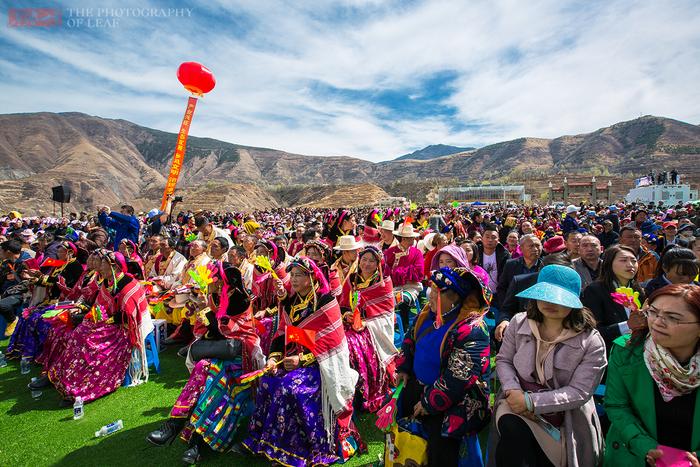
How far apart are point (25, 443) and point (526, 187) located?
89.2 metres

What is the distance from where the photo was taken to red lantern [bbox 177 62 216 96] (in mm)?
15750

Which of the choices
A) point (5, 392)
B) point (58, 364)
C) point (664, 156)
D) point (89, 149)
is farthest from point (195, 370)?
point (89, 149)

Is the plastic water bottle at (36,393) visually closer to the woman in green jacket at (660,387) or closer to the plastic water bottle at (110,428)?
the plastic water bottle at (110,428)

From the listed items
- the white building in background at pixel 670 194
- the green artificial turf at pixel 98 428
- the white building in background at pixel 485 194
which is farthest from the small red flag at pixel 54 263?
the white building in background at pixel 485 194

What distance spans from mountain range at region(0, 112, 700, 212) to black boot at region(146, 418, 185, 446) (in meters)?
56.1

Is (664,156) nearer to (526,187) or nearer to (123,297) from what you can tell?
(526,187)

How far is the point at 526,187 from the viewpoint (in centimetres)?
8150

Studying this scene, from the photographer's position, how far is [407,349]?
2.78m

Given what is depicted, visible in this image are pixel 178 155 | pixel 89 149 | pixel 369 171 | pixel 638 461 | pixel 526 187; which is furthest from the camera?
pixel 369 171

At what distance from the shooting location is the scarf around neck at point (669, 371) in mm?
1867

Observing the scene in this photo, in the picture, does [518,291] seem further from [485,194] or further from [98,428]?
[485,194]

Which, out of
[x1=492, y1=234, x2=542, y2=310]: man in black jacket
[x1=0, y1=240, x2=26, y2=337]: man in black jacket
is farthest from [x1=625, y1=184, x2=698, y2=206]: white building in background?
[x1=0, y1=240, x2=26, y2=337]: man in black jacket

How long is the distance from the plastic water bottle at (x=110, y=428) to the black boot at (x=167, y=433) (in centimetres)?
52

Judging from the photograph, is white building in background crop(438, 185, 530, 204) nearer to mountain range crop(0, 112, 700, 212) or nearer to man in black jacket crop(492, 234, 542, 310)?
mountain range crop(0, 112, 700, 212)
